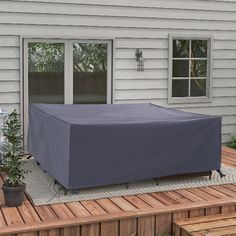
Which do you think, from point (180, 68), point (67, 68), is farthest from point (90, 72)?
point (180, 68)

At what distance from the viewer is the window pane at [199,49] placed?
290 inches

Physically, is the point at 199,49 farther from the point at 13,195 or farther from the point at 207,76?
the point at 13,195

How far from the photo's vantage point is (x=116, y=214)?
3865 mm

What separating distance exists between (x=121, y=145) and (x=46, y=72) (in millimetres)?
2458

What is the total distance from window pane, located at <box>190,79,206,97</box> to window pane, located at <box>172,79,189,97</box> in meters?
0.12

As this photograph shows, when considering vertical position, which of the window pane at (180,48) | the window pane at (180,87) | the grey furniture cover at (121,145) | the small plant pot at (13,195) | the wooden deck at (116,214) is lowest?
the wooden deck at (116,214)

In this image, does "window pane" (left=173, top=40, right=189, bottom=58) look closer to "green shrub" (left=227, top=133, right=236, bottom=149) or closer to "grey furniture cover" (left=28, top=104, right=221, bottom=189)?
"green shrub" (left=227, top=133, right=236, bottom=149)

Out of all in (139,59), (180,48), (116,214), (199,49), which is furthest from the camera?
(199,49)

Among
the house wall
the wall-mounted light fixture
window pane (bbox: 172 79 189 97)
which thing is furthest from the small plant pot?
window pane (bbox: 172 79 189 97)

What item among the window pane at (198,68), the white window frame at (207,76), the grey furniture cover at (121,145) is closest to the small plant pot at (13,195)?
the grey furniture cover at (121,145)

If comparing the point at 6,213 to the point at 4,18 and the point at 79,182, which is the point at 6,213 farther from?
the point at 4,18

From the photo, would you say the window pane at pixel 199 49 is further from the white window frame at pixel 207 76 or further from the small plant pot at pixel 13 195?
the small plant pot at pixel 13 195

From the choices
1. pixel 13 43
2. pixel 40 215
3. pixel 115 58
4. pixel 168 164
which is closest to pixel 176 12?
pixel 115 58

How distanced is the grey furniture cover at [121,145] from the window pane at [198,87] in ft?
7.55
